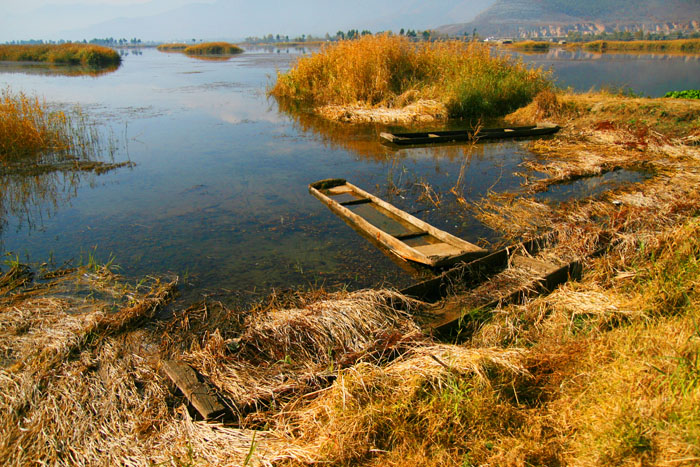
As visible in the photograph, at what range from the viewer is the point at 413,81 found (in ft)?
49.7

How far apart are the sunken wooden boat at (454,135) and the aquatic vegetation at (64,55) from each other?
31201 millimetres

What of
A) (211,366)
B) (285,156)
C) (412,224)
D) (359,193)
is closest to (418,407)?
(211,366)

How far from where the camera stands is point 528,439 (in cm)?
235

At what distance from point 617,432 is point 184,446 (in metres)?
2.22

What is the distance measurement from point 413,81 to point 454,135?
4895 millimetres

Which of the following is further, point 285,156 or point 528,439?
point 285,156

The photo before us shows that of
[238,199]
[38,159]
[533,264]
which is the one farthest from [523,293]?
[38,159]

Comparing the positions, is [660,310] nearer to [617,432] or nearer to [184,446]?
[617,432]

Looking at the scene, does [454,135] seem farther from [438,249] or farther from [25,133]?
[25,133]

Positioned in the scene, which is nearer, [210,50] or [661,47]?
[661,47]

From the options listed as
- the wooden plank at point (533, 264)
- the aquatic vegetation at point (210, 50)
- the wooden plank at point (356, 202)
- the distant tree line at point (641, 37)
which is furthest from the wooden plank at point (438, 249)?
the distant tree line at point (641, 37)

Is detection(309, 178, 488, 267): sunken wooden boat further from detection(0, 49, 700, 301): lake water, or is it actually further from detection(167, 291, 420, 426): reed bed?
detection(167, 291, 420, 426): reed bed

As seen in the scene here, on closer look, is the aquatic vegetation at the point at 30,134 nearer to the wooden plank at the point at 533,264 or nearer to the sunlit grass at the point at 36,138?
the sunlit grass at the point at 36,138

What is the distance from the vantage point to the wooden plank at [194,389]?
2752mm
